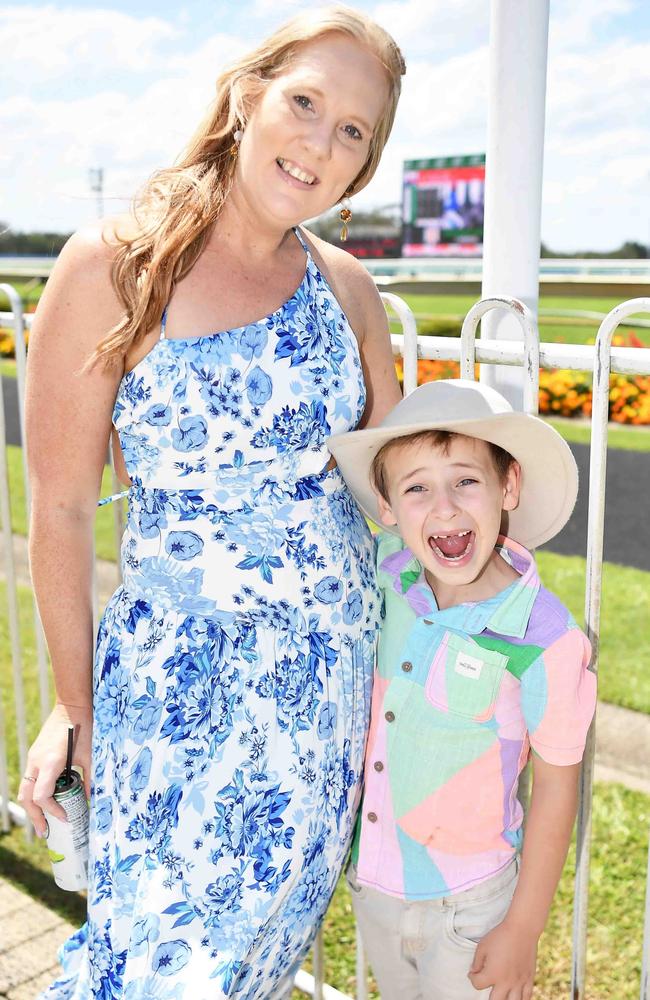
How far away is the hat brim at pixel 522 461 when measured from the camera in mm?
1631

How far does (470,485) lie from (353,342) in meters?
0.36

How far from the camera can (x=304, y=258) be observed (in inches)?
73.7

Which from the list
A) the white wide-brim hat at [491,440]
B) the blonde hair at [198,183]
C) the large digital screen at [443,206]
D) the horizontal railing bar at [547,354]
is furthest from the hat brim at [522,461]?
the large digital screen at [443,206]

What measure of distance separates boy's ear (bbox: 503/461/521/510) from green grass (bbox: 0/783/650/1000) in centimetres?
155

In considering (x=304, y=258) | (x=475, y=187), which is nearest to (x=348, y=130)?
(x=304, y=258)

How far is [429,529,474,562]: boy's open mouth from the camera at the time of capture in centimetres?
165

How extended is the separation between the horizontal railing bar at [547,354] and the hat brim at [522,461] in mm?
Answer: 145

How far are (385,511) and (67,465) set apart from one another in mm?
565

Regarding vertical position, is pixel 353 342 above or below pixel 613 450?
above

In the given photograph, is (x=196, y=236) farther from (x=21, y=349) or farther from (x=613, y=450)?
(x=613, y=450)

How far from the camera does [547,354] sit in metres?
1.83

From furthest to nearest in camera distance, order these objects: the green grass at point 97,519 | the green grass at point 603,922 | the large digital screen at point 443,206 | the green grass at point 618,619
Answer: the large digital screen at point 443,206 → the green grass at point 97,519 → the green grass at point 618,619 → the green grass at point 603,922

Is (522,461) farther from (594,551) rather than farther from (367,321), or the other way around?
(367,321)

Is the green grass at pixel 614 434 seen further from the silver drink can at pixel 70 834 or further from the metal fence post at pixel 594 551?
the silver drink can at pixel 70 834
